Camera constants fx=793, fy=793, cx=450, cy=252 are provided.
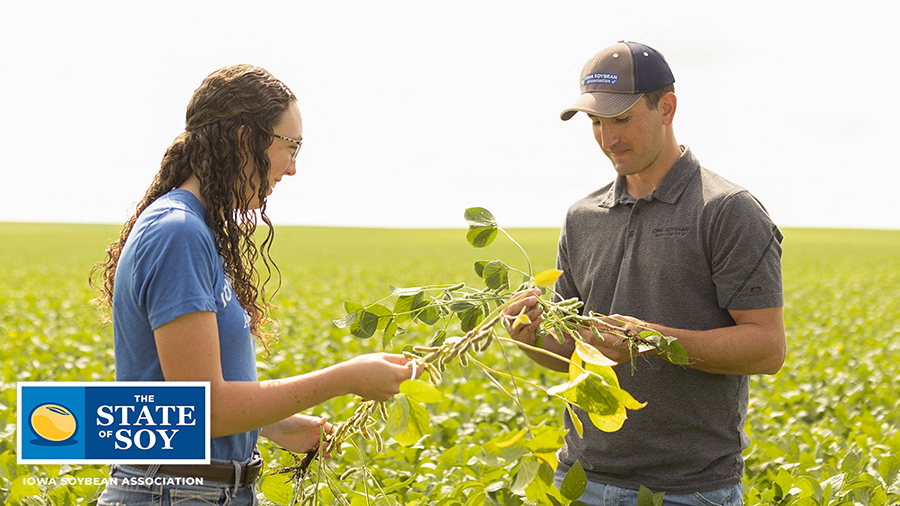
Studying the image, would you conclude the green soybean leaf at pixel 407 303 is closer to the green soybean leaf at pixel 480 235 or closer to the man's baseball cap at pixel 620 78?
the green soybean leaf at pixel 480 235

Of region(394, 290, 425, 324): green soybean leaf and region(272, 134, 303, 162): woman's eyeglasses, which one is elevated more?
region(272, 134, 303, 162): woman's eyeglasses

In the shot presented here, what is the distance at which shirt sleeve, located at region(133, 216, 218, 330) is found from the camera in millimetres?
1529

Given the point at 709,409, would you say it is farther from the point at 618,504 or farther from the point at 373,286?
the point at 373,286

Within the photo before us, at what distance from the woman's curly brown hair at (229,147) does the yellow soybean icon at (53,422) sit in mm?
628

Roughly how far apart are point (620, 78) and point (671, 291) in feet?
2.03

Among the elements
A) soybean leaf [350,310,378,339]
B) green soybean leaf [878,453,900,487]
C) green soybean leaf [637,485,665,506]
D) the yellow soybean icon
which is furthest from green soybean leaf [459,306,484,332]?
green soybean leaf [878,453,900,487]

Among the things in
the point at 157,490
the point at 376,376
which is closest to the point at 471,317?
the point at 376,376

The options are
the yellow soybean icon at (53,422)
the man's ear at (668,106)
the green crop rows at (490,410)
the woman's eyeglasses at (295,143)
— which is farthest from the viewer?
the green crop rows at (490,410)

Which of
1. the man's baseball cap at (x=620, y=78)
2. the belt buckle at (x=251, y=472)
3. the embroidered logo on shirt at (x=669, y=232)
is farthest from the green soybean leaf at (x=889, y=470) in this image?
the belt buckle at (x=251, y=472)

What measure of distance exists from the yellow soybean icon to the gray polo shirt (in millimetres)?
1411

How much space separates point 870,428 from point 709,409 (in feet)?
8.66

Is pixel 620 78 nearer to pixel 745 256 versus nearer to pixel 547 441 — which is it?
pixel 745 256

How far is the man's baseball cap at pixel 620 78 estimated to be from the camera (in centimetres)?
224

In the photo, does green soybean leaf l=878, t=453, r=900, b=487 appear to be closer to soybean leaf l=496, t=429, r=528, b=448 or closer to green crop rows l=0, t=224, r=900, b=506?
green crop rows l=0, t=224, r=900, b=506
